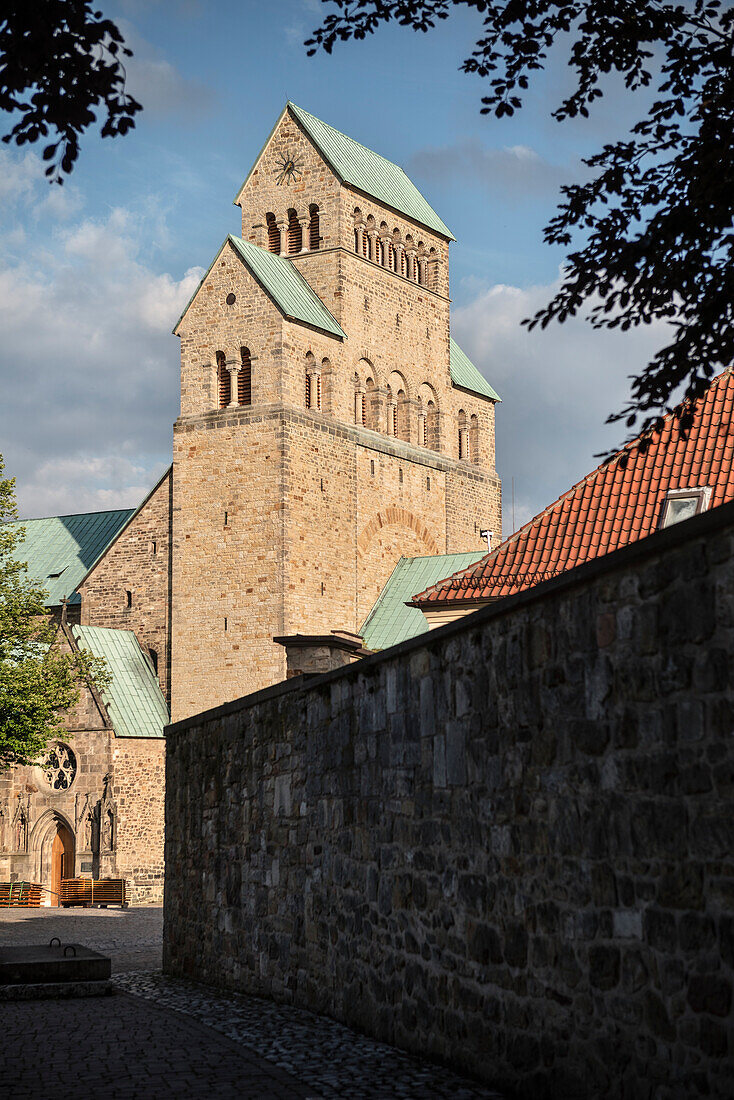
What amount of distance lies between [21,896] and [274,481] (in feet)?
42.8

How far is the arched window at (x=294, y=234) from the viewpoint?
4566cm

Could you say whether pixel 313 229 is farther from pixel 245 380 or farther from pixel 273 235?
pixel 245 380

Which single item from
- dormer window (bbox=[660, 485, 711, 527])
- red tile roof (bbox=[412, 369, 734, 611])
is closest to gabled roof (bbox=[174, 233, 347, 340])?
red tile roof (bbox=[412, 369, 734, 611])

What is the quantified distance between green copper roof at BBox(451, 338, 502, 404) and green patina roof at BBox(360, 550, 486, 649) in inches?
280

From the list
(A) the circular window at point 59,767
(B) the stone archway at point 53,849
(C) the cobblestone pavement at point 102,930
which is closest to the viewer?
(C) the cobblestone pavement at point 102,930

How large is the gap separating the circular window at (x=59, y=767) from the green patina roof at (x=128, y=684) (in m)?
1.80

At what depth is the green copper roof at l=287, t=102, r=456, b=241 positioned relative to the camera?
150ft

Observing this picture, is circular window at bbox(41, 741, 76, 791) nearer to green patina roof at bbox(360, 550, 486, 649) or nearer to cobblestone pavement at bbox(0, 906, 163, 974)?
cobblestone pavement at bbox(0, 906, 163, 974)

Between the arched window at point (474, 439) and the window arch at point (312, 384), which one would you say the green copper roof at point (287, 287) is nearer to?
the window arch at point (312, 384)

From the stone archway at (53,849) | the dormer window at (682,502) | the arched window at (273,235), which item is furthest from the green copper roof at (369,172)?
the dormer window at (682,502)

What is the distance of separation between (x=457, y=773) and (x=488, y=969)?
109 centimetres

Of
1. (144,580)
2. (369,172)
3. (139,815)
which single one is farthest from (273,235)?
(139,815)

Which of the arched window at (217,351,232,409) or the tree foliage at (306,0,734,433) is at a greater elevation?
the arched window at (217,351,232,409)

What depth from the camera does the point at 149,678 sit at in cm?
4278
